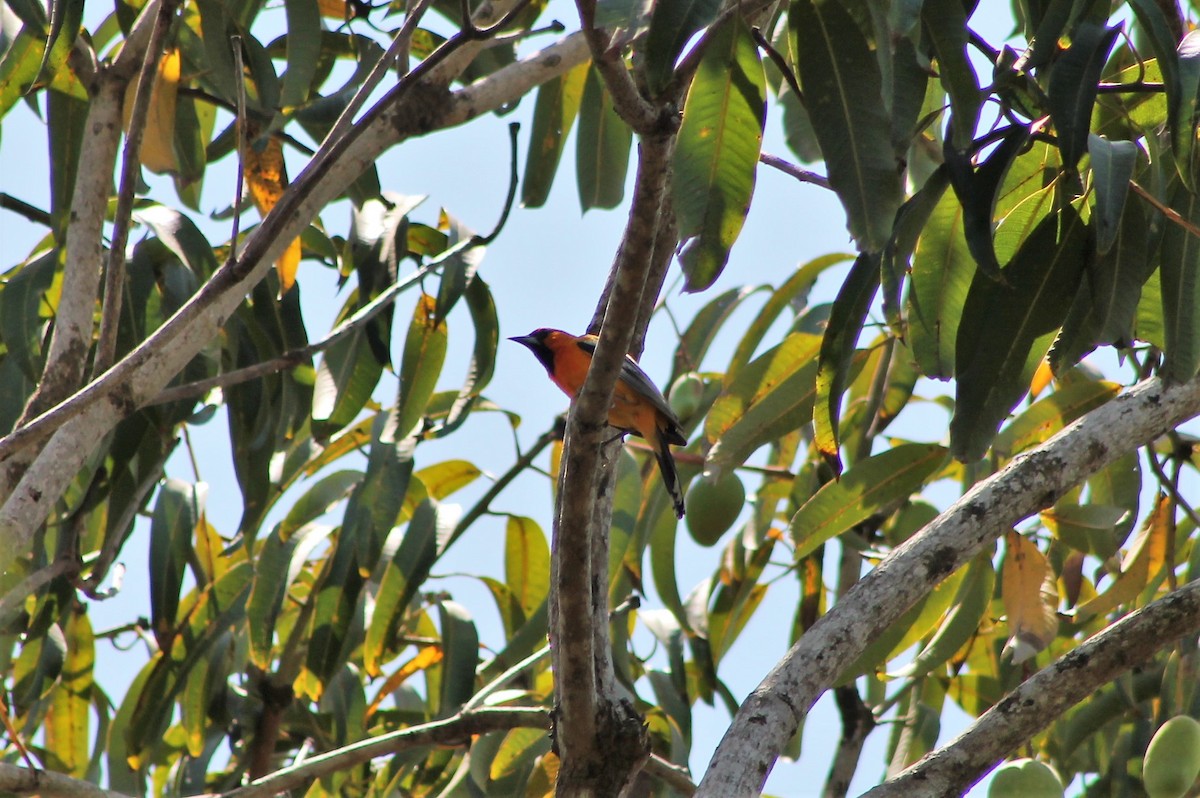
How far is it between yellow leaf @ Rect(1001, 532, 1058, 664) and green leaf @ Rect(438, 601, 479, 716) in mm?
1545

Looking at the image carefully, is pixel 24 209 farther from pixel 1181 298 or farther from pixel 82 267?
pixel 1181 298

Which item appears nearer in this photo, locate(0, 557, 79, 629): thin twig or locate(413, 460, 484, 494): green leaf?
locate(0, 557, 79, 629): thin twig

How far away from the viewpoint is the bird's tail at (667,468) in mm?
3808

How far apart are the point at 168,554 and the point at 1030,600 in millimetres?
2516

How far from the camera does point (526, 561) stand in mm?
4230

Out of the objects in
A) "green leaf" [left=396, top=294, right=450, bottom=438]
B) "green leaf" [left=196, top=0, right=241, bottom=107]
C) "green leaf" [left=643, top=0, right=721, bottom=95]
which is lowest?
"green leaf" [left=643, top=0, right=721, bottom=95]

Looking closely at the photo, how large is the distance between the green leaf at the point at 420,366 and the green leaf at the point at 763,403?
37.5 inches

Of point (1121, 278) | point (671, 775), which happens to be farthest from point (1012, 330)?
point (671, 775)

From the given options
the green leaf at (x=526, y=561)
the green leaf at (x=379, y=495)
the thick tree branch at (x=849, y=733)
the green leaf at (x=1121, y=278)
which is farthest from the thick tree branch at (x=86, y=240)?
the thick tree branch at (x=849, y=733)

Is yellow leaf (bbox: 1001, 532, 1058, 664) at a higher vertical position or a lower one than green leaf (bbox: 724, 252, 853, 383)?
lower

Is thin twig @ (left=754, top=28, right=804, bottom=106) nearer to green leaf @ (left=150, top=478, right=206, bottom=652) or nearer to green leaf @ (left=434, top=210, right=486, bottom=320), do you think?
green leaf @ (left=434, top=210, right=486, bottom=320)

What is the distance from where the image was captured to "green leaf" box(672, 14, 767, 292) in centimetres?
211

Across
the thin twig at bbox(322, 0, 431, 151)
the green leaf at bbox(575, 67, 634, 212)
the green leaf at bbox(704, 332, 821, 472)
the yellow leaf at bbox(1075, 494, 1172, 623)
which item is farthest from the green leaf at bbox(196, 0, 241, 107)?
the yellow leaf at bbox(1075, 494, 1172, 623)

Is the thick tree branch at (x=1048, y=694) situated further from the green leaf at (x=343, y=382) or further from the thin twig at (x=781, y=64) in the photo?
the green leaf at (x=343, y=382)
